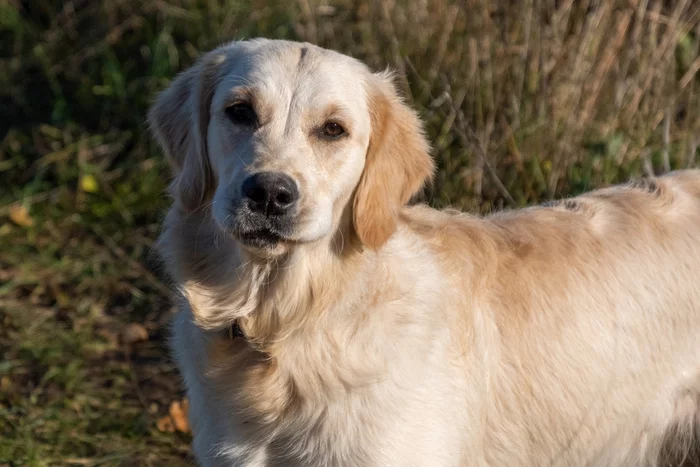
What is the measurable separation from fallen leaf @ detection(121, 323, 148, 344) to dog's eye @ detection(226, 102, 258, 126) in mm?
2054

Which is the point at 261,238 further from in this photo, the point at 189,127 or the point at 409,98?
the point at 409,98

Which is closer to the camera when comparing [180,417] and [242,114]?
[242,114]

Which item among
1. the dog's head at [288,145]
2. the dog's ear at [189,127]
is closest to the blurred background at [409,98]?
the dog's ear at [189,127]

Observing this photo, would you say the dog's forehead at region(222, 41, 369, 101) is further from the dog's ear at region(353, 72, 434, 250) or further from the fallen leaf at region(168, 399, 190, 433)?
the fallen leaf at region(168, 399, 190, 433)

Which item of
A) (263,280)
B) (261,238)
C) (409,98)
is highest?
(261,238)

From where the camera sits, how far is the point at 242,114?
2922 millimetres

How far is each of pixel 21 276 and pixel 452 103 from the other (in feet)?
7.80

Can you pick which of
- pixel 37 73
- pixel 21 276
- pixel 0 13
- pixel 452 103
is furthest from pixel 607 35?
pixel 0 13

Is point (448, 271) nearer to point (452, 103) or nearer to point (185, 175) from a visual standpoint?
point (185, 175)

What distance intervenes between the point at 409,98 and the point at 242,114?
2.38 meters

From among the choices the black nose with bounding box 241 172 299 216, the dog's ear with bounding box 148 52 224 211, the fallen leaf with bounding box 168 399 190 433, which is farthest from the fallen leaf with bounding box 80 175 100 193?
the black nose with bounding box 241 172 299 216

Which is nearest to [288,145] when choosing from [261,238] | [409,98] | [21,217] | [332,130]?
[332,130]

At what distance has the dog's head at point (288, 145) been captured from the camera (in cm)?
273

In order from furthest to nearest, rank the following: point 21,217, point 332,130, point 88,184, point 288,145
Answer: point 88,184
point 21,217
point 332,130
point 288,145
